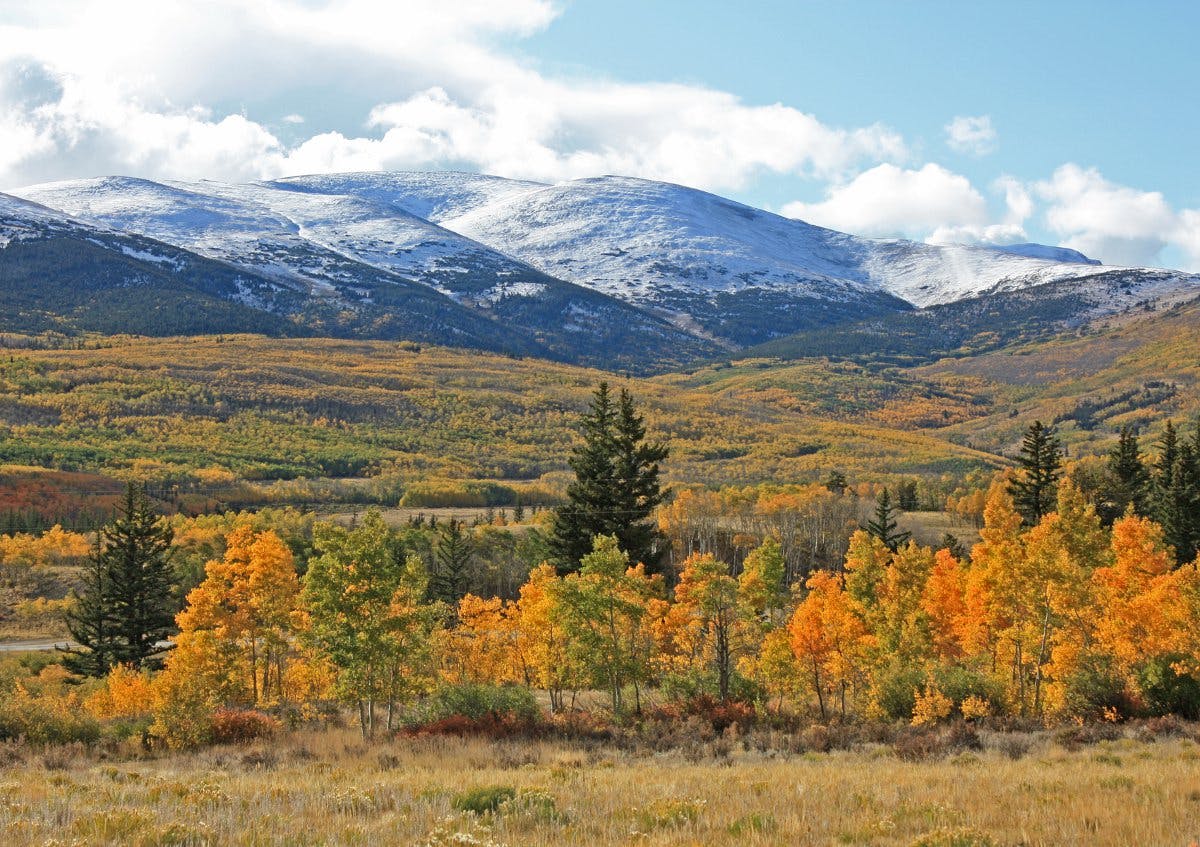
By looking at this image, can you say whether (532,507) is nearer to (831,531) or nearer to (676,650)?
(831,531)

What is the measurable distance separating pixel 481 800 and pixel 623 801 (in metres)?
2.05

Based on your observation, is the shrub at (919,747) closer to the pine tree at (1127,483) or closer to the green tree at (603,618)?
the green tree at (603,618)


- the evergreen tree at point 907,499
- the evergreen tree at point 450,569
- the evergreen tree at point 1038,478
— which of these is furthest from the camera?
the evergreen tree at point 907,499

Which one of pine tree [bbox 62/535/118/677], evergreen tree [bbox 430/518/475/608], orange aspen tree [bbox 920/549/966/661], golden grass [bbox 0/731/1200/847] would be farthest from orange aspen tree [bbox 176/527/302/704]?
evergreen tree [bbox 430/518/475/608]

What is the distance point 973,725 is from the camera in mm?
28250

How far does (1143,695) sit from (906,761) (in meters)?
12.2

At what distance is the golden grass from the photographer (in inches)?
458

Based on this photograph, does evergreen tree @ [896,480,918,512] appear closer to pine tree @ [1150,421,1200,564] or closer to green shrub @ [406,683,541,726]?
pine tree @ [1150,421,1200,564]

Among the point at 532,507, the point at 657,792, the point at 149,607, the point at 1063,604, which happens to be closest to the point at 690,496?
the point at 532,507

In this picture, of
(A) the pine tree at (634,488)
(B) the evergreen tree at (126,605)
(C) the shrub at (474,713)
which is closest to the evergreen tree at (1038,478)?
(A) the pine tree at (634,488)

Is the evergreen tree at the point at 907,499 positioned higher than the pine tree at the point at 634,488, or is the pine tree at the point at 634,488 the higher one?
the pine tree at the point at 634,488

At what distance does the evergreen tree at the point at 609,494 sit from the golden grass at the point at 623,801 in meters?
26.7

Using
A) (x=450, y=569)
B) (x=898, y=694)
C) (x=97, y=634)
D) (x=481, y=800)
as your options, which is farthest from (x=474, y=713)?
(x=450, y=569)

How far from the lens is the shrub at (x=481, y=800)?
13.7 meters
